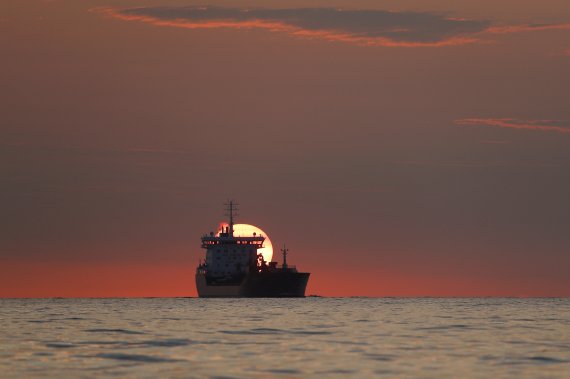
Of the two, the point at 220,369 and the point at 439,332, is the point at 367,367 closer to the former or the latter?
the point at 220,369

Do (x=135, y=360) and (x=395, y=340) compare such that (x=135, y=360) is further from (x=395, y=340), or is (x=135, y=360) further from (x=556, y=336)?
(x=556, y=336)

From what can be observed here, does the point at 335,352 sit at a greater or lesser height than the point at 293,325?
lesser

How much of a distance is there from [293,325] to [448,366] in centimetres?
3780

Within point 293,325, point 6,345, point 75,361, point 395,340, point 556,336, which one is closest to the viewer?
point 75,361

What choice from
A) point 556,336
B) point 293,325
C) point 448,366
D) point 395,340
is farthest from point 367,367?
point 293,325

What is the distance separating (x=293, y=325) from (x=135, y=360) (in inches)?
1384

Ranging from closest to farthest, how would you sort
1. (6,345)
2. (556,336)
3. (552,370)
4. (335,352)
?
(552,370)
(335,352)
(6,345)
(556,336)

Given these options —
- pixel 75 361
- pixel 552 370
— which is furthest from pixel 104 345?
pixel 552 370

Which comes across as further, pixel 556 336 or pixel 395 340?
pixel 556 336

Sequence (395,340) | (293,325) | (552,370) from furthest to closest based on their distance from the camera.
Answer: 1. (293,325)
2. (395,340)
3. (552,370)

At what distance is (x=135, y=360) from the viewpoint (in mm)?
46281

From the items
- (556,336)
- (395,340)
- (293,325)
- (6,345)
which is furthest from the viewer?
(293,325)

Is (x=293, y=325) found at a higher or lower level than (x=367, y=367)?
higher

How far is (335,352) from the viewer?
5062cm
